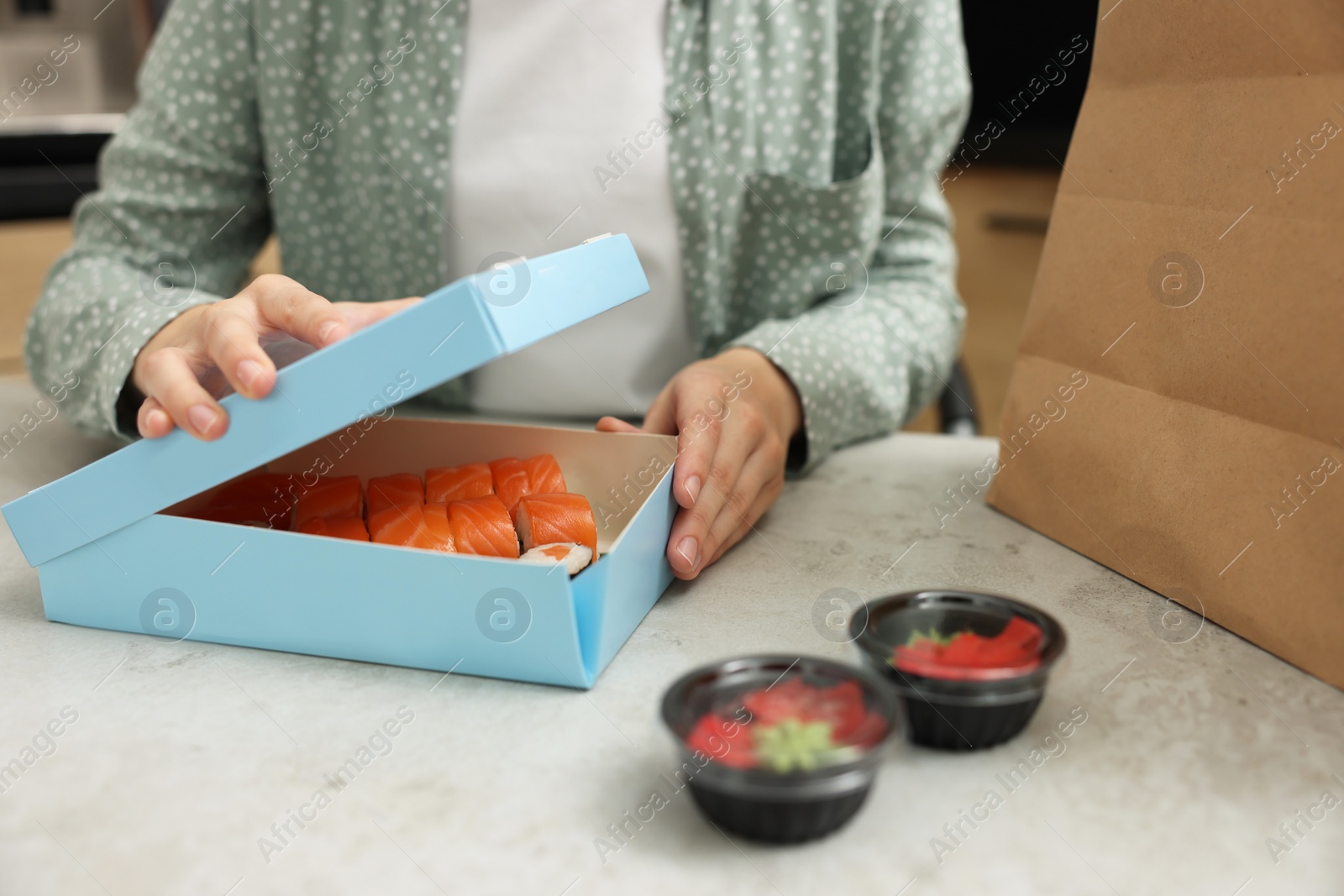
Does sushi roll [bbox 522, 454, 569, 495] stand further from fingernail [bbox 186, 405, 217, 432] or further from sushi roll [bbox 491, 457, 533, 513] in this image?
fingernail [bbox 186, 405, 217, 432]

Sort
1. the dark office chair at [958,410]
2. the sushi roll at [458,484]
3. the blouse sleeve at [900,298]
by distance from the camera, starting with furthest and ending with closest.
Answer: the dark office chair at [958,410] < the blouse sleeve at [900,298] < the sushi roll at [458,484]

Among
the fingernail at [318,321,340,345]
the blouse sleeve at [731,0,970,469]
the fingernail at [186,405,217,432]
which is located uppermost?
the fingernail at [318,321,340,345]

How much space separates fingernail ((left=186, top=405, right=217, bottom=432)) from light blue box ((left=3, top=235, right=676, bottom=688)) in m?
0.01

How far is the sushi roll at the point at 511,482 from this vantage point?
78 cm

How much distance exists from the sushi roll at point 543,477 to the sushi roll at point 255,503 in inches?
7.1

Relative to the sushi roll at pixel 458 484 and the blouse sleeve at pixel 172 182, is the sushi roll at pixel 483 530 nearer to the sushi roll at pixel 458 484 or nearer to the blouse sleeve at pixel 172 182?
the sushi roll at pixel 458 484

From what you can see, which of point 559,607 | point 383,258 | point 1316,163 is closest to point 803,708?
point 559,607

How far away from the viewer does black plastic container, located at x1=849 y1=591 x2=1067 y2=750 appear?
52cm

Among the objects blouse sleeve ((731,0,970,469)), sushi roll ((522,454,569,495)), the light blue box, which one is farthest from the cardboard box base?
blouse sleeve ((731,0,970,469))

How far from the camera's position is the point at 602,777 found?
1.73ft

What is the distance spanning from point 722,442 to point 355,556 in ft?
1.05

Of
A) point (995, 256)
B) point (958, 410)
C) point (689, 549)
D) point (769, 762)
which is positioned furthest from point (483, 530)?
point (995, 256)

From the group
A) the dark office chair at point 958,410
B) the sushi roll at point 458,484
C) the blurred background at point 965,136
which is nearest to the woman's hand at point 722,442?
the sushi roll at point 458,484

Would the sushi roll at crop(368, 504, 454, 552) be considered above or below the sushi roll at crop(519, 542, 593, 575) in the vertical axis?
above
